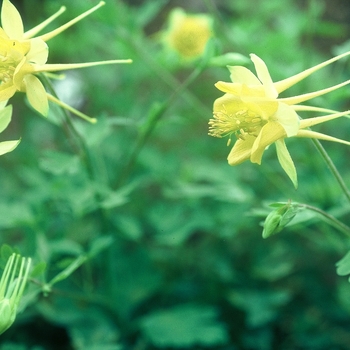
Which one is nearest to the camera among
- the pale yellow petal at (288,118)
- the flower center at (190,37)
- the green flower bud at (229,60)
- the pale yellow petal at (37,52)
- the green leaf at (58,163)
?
the pale yellow petal at (288,118)

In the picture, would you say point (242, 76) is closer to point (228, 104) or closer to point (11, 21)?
point (228, 104)

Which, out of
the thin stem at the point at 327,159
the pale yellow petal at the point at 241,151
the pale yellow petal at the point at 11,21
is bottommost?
the thin stem at the point at 327,159

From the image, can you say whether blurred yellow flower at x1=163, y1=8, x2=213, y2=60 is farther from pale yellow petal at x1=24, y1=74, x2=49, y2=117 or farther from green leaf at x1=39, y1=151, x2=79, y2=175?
pale yellow petal at x1=24, y1=74, x2=49, y2=117

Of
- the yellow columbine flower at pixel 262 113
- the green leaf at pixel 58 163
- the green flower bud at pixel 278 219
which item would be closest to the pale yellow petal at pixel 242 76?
the yellow columbine flower at pixel 262 113

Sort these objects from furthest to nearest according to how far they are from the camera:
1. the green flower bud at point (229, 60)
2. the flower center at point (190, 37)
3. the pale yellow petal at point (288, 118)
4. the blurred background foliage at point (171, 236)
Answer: the flower center at point (190, 37), the blurred background foliage at point (171, 236), the green flower bud at point (229, 60), the pale yellow petal at point (288, 118)

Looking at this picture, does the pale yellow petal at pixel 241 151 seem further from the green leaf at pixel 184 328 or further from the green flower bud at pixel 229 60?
the green leaf at pixel 184 328

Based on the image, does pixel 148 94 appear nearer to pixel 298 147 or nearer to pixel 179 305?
pixel 298 147

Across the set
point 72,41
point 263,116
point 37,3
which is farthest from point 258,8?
point 263,116

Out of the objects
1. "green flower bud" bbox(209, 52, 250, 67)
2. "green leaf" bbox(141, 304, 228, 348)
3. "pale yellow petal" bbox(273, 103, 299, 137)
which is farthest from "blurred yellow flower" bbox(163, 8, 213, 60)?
"pale yellow petal" bbox(273, 103, 299, 137)
